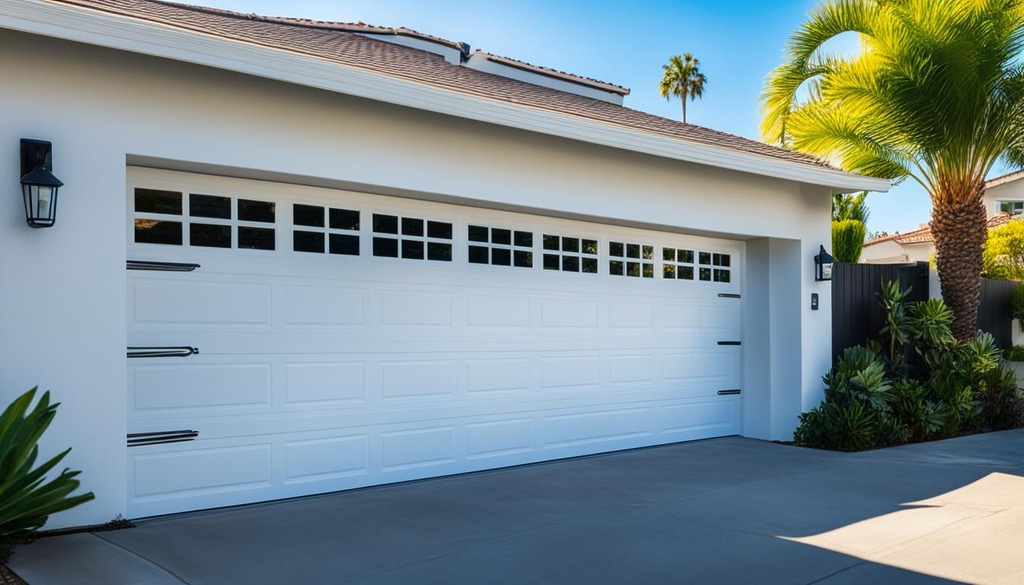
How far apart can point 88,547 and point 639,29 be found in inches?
640

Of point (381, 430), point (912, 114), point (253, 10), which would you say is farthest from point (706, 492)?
point (253, 10)

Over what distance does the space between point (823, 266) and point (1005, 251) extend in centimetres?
1165

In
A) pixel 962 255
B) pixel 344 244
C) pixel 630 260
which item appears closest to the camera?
pixel 344 244

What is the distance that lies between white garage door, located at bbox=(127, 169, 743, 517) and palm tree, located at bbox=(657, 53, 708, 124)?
3084cm

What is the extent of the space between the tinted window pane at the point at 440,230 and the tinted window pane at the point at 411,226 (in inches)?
4.0

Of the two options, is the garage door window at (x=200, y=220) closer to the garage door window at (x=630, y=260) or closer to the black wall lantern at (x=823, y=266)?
the garage door window at (x=630, y=260)

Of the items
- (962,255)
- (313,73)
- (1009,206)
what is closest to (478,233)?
(313,73)

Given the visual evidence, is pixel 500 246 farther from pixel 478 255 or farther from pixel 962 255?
pixel 962 255

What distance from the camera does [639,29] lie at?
1820 centimetres

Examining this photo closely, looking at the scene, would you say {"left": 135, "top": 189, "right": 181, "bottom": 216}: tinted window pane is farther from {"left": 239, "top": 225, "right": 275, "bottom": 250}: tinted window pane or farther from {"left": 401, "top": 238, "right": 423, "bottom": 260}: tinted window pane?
{"left": 401, "top": 238, "right": 423, "bottom": 260}: tinted window pane

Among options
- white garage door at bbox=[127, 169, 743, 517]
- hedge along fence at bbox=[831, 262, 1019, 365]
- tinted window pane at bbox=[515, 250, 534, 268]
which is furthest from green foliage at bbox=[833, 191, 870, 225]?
tinted window pane at bbox=[515, 250, 534, 268]

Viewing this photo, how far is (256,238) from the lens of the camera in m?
6.67

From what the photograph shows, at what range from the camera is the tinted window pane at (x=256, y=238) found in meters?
6.59

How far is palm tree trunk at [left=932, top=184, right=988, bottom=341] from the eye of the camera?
11.2 m
